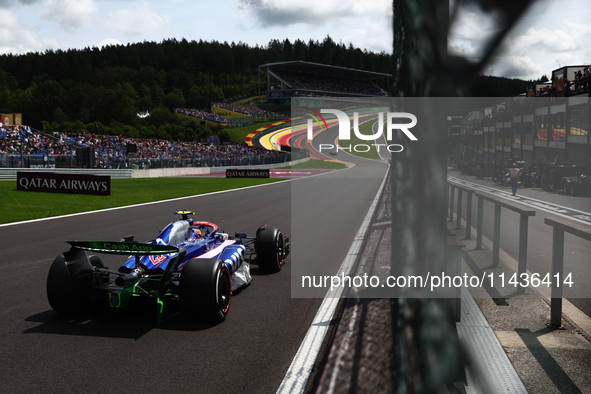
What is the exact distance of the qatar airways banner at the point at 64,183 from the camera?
18875mm

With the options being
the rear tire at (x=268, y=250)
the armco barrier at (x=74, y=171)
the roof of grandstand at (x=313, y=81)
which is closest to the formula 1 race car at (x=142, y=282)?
the rear tire at (x=268, y=250)

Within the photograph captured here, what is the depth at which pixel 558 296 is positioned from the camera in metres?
4.27

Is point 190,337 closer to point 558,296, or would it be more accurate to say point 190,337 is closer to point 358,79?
point 558,296

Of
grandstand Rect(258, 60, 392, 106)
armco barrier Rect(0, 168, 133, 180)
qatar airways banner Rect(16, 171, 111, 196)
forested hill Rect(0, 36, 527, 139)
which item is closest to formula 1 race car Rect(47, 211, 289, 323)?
qatar airways banner Rect(16, 171, 111, 196)

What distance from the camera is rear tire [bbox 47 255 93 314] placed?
4.77 meters

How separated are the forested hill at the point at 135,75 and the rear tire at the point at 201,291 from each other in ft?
251

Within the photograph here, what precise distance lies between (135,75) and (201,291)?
14420 cm

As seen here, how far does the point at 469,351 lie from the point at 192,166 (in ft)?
128

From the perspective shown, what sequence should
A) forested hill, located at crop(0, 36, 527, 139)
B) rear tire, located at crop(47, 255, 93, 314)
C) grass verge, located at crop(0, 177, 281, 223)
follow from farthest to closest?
1. forested hill, located at crop(0, 36, 527, 139)
2. grass verge, located at crop(0, 177, 281, 223)
3. rear tire, located at crop(47, 255, 93, 314)

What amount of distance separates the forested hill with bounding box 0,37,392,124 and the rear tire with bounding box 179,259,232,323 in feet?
251

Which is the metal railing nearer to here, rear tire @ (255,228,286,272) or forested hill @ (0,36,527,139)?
forested hill @ (0,36,527,139)

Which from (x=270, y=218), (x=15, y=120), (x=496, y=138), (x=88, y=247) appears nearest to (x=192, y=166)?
(x=15, y=120)

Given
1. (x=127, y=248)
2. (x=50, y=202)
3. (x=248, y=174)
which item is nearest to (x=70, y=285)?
(x=127, y=248)

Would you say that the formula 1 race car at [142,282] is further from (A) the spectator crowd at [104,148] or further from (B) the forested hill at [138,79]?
(B) the forested hill at [138,79]
